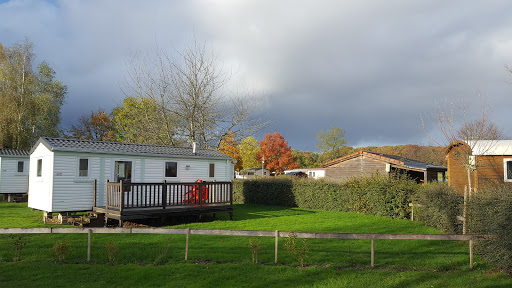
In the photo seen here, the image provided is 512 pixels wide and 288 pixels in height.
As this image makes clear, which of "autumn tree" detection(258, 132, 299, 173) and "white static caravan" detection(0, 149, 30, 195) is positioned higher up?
"autumn tree" detection(258, 132, 299, 173)

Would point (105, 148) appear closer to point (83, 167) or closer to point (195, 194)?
point (83, 167)

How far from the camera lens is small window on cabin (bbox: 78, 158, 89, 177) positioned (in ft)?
43.7

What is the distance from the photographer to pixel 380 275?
20.9ft

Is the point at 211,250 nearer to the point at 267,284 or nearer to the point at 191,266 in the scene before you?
the point at 191,266

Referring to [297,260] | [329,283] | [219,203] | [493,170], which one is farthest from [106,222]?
[493,170]

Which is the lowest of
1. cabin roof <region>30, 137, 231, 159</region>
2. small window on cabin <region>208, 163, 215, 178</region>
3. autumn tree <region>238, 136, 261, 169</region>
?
small window on cabin <region>208, 163, 215, 178</region>

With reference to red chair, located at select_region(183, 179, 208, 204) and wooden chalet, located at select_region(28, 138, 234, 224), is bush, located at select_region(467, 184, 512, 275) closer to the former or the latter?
wooden chalet, located at select_region(28, 138, 234, 224)

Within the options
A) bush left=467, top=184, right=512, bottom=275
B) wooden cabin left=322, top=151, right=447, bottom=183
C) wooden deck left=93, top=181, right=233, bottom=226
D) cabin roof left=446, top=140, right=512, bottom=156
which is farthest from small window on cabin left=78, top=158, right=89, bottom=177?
cabin roof left=446, top=140, right=512, bottom=156

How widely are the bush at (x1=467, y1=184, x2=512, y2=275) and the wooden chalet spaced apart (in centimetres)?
897

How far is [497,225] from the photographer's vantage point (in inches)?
265

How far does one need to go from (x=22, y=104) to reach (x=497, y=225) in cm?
3445

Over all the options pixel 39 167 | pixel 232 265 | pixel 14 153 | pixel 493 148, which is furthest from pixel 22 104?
pixel 493 148

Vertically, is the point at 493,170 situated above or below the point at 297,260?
above

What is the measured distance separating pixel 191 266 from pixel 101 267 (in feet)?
5.68
